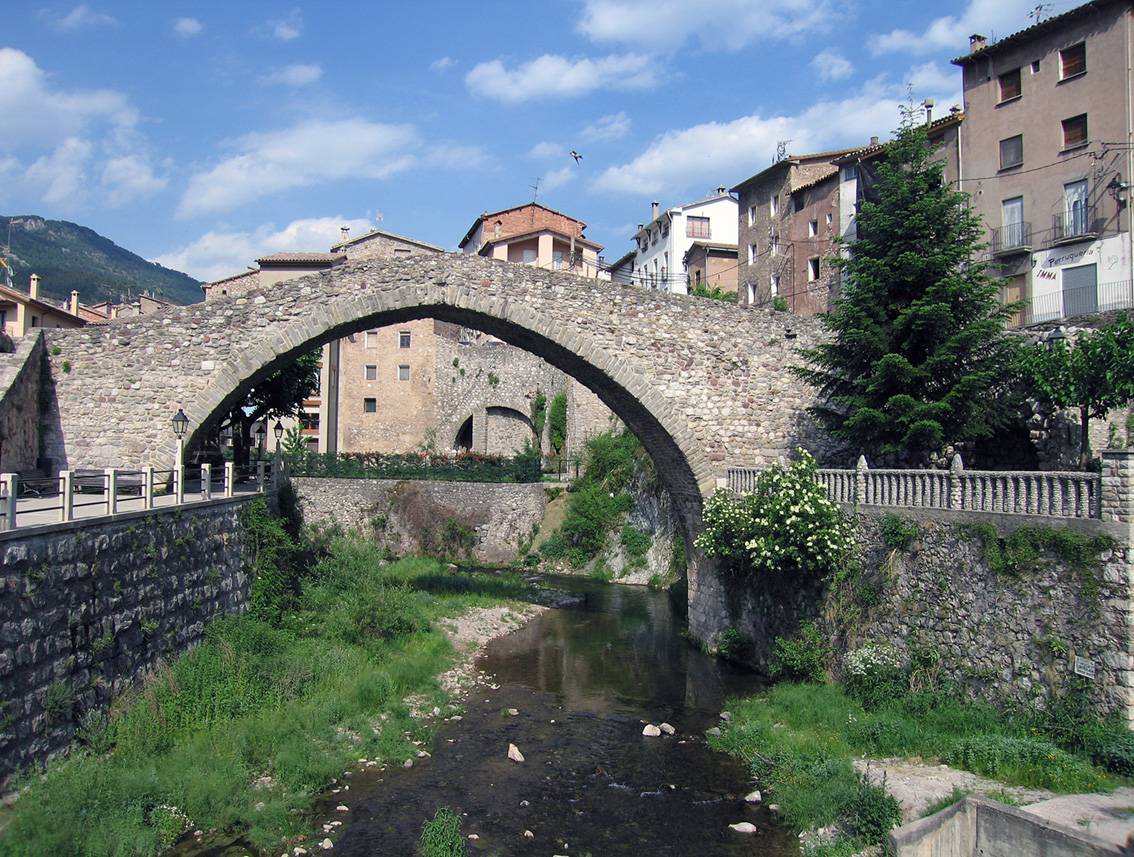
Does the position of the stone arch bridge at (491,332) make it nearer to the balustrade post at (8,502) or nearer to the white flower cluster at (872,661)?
the white flower cluster at (872,661)

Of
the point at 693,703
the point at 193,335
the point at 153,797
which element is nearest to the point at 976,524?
the point at 693,703

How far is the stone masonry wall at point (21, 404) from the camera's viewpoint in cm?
1204

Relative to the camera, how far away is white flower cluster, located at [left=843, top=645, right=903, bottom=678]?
31.6ft

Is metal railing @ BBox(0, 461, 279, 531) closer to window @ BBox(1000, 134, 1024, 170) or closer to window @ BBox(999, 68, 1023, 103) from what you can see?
window @ BBox(1000, 134, 1024, 170)

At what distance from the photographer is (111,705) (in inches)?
332

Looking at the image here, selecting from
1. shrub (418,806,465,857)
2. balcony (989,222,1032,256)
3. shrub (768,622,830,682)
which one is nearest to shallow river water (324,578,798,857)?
shrub (418,806,465,857)

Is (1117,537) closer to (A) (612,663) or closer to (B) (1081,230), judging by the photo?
(A) (612,663)

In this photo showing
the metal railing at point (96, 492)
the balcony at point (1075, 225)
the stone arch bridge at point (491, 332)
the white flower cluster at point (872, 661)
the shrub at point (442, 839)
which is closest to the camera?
the shrub at point (442, 839)

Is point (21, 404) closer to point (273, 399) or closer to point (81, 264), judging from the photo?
point (273, 399)

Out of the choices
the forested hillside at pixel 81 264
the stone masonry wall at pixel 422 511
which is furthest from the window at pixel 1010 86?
the forested hillside at pixel 81 264

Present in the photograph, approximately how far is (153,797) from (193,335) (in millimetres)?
8188

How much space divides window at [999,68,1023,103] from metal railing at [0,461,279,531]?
2242cm

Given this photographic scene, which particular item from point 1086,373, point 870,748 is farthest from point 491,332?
point 1086,373

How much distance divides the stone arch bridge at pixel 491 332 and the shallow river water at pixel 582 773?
12.6ft
